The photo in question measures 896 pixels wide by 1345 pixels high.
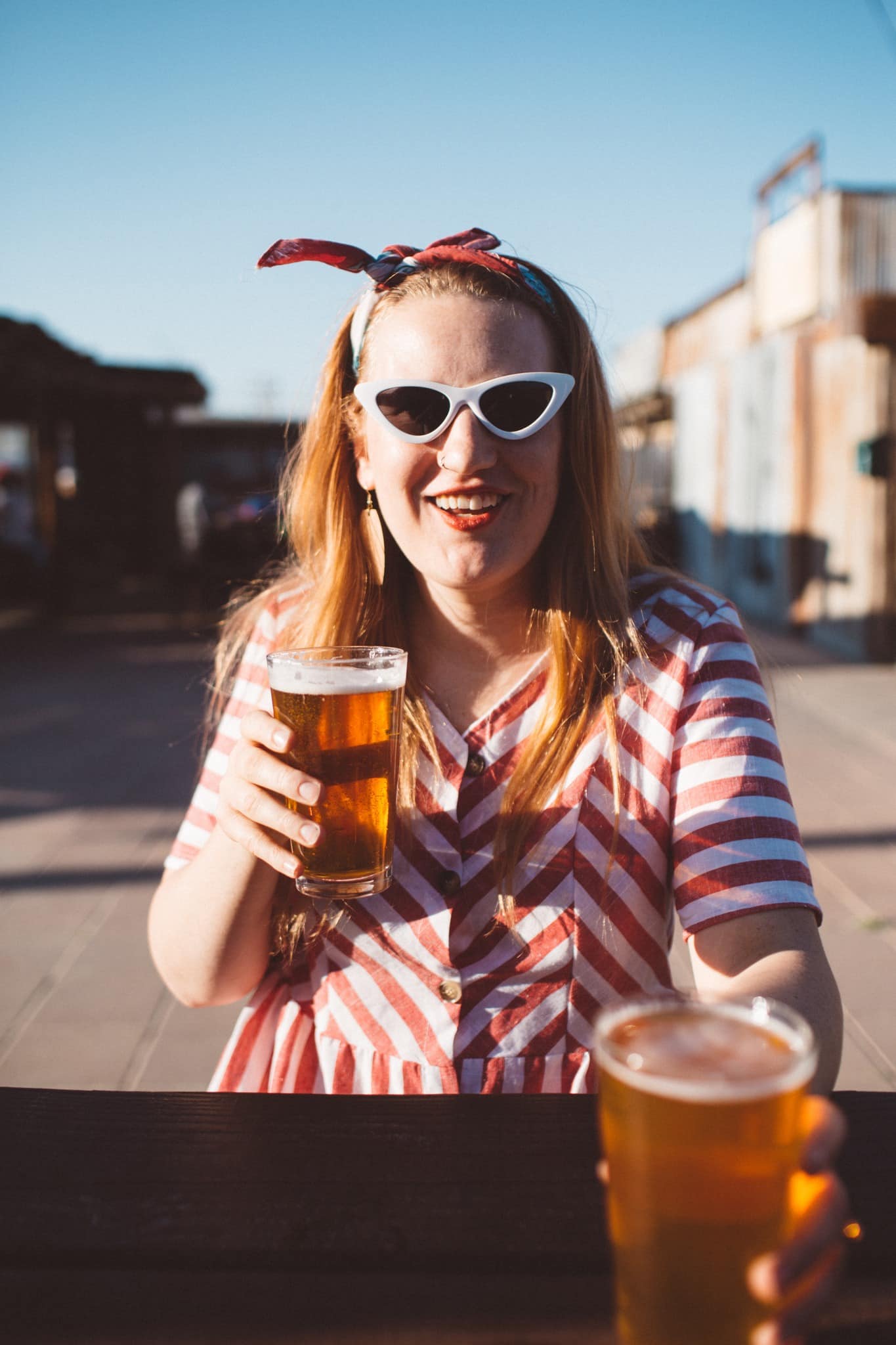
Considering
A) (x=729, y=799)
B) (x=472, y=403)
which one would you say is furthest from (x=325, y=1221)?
(x=472, y=403)

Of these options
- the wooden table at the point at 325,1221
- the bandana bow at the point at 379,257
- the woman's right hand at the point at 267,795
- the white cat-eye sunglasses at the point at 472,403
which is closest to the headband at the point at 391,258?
the bandana bow at the point at 379,257

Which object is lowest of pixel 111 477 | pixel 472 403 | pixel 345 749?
pixel 345 749

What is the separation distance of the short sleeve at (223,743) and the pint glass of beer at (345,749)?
320mm

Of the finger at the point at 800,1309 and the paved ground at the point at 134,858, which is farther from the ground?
the finger at the point at 800,1309

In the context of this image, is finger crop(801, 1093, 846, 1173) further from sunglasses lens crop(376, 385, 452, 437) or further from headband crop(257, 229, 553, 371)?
headband crop(257, 229, 553, 371)

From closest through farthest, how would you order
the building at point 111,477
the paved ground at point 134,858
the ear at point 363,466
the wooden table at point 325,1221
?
the wooden table at point 325,1221 → the ear at point 363,466 → the paved ground at point 134,858 → the building at point 111,477

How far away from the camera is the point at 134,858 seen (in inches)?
185

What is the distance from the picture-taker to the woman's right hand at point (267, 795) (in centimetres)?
123

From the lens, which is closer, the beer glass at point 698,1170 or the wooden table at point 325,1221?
the beer glass at point 698,1170

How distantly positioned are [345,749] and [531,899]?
1.45 feet

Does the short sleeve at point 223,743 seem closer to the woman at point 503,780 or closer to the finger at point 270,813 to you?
the woman at point 503,780

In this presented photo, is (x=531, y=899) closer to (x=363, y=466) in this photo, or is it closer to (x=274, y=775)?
(x=274, y=775)

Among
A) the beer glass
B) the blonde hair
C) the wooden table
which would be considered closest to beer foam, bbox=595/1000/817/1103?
the beer glass

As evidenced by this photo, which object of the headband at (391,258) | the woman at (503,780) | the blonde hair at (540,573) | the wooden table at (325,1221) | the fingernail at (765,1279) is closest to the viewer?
the fingernail at (765,1279)
